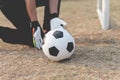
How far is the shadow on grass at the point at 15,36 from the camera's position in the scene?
478 centimetres

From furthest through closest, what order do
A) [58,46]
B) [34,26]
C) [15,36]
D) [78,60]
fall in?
[15,36]
[34,26]
[78,60]
[58,46]

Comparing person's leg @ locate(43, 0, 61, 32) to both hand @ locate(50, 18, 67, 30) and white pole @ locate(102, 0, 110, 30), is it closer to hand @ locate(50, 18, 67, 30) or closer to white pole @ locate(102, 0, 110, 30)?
hand @ locate(50, 18, 67, 30)

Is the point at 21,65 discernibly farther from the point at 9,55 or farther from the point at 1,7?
the point at 1,7

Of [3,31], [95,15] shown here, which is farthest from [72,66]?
[95,15]

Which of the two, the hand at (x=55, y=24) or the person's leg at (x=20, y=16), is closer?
the hand at (x=55, y=24)

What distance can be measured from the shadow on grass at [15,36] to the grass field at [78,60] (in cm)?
9

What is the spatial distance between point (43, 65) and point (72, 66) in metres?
0.32

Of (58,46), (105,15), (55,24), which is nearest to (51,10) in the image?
(55,24)

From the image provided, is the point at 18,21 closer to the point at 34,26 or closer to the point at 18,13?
the point at 18,13

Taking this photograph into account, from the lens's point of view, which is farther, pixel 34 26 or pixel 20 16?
pixel 20 16

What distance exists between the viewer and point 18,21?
4914 mm

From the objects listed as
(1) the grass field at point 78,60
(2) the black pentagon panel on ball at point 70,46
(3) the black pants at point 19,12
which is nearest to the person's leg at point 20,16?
(3) the black pants at point 19,12

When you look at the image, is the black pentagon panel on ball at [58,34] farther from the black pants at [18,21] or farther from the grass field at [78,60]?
the black pants at [18,21]

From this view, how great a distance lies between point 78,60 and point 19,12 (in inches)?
43.3
